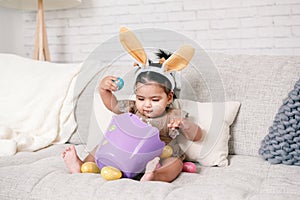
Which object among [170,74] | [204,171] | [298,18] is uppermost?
[298,18]

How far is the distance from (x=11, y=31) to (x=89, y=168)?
184 centimetres

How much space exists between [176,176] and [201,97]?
419 millimetres

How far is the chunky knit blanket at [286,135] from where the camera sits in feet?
4.56

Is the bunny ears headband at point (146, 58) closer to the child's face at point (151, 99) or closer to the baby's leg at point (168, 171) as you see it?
the child's face at point (151, 99)

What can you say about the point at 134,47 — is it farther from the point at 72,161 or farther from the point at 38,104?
the point at 38,104

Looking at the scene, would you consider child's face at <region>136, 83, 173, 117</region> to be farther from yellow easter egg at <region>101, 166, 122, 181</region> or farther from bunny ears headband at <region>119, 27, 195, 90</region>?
yellow easter egg at <region>101, 166, 122, 181</region>

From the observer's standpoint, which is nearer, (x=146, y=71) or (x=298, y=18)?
(x=146, y=71)

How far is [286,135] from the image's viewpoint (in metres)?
1.39

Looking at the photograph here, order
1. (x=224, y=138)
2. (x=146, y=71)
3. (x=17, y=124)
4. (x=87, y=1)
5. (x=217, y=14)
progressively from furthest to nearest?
(x=87, y=1) → (x=217, y=14) → (x=17, y=124) → (x=224, y=138) → (x=146, y=71)

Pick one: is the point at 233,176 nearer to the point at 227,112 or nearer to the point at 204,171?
the point at 204,171

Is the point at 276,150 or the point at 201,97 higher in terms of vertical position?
the point at 201,97

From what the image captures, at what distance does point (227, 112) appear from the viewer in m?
1.55

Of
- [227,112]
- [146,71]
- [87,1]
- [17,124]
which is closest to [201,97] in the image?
[227,112]

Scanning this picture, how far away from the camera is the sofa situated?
3.76 feet
